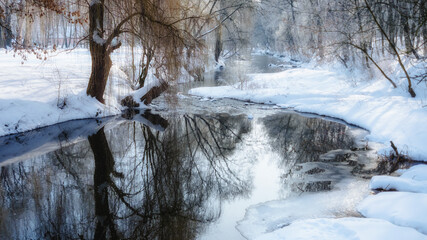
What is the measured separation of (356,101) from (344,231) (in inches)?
385

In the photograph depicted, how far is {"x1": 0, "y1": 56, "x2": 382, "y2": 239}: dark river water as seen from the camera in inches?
198

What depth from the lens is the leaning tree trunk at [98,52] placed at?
381 inches

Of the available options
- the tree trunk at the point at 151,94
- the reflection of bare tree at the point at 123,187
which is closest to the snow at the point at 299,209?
the reflection of bare tree at the point at 123,187

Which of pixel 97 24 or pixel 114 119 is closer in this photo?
pixel 97 24

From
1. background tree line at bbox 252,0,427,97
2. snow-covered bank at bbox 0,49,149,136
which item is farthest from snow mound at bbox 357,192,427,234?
snow-covered bank at bbox 0,49,149,136

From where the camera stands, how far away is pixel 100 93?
38.8ft

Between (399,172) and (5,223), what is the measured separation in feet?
22.4

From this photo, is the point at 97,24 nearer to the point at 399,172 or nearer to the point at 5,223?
the point at 5,223

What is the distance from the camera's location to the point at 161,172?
7082 mm

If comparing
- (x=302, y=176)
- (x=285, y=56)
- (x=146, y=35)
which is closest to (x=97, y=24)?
(x=146, y=35)

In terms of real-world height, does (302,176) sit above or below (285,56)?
below

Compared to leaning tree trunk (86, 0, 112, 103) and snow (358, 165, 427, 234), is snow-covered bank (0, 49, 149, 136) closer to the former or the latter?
leaning tree trunk (86, 0, 112, 103)

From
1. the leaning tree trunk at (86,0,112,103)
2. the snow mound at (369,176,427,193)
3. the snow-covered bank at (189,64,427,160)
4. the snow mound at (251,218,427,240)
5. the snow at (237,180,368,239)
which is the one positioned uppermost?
the leaning tree trunk at (86,0,112,103)

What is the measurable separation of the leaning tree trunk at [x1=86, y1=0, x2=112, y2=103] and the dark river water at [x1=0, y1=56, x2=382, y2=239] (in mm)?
1083
